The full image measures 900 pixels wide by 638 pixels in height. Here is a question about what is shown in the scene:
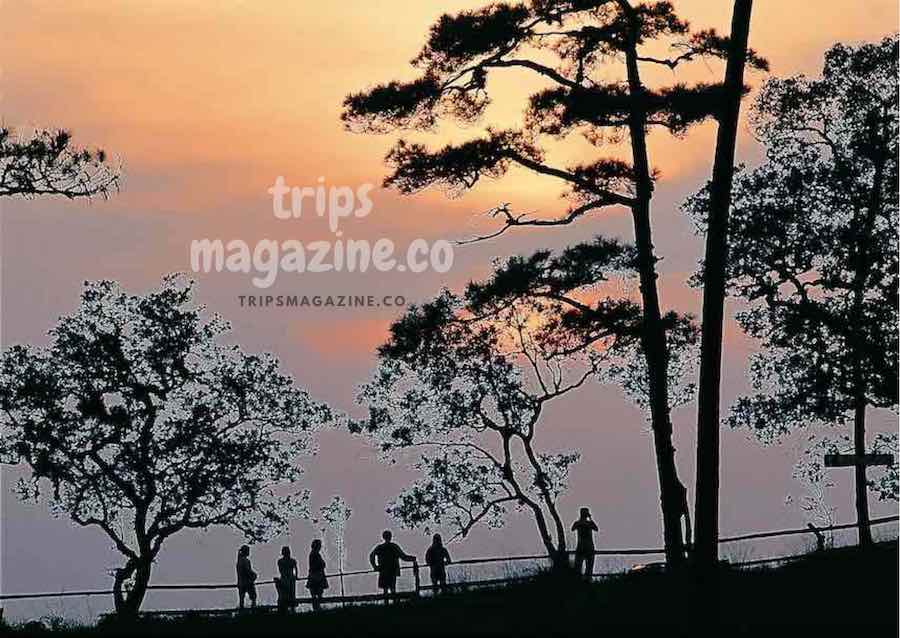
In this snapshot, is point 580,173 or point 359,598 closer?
point 580,173

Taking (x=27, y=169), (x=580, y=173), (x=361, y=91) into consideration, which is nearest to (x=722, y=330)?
(x=580, y=173)

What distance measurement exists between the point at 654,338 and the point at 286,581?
36.8 ft

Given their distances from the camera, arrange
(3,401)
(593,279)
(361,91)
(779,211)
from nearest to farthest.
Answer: (361,91), (593,279), (779,211), (3,401)

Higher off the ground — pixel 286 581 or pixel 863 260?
pixel 863 260

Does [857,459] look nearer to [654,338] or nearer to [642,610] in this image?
[654,338]

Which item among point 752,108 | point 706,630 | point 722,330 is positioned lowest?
point 706,630

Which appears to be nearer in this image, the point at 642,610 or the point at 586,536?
the point at 642,610

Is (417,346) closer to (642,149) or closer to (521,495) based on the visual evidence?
(642,149)

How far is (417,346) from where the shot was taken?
2833 centimetres

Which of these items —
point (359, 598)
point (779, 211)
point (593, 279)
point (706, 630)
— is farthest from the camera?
point (779, 211)

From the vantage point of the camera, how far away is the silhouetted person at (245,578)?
3591 cm

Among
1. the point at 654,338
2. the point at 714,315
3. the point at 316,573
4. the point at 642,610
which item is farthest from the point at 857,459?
the point at 316,573

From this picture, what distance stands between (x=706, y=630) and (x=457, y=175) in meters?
9.63

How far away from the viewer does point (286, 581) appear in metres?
34.4
